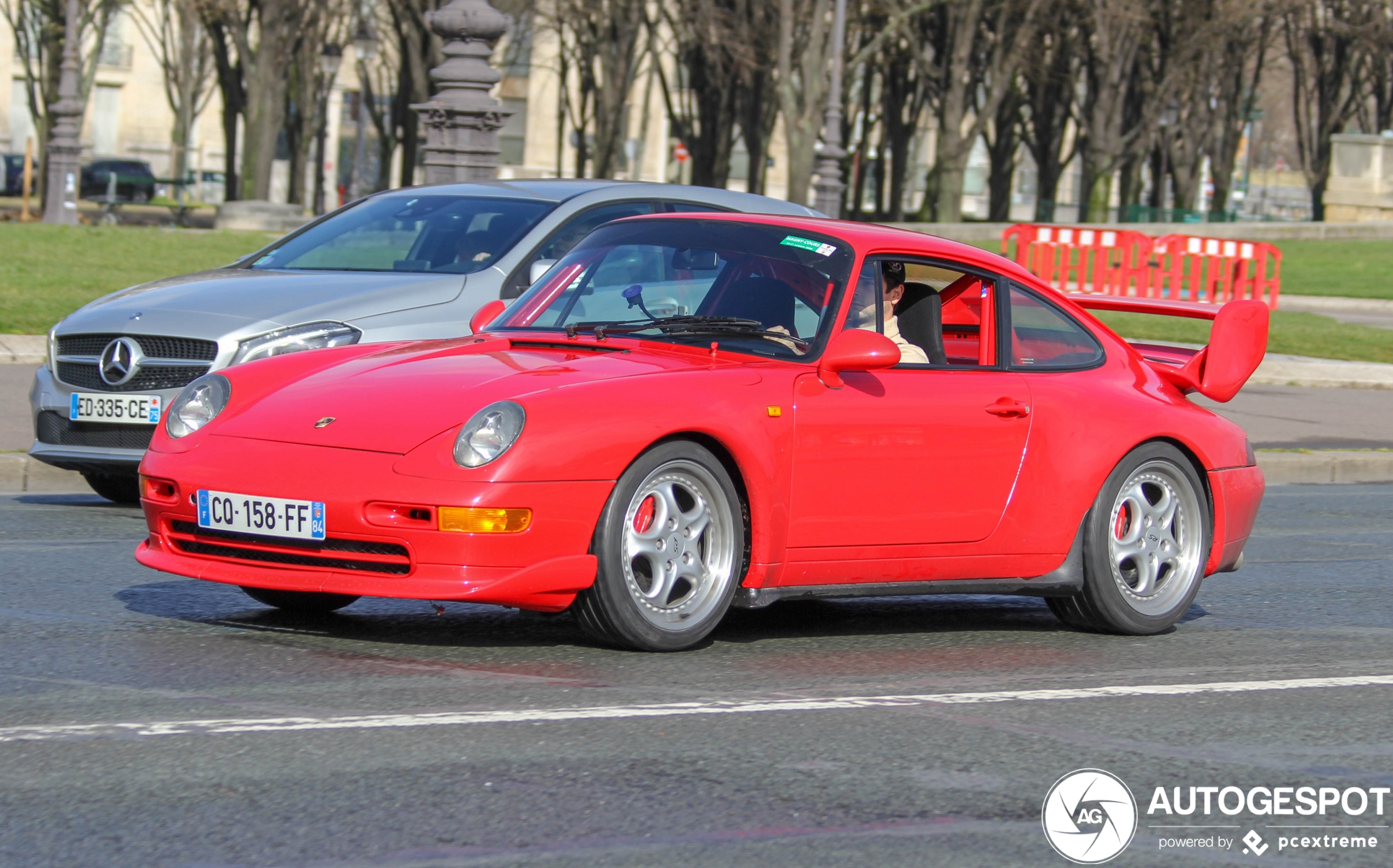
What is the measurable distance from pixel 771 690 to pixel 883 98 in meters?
51.6

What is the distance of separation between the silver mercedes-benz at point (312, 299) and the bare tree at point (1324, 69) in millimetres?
42792

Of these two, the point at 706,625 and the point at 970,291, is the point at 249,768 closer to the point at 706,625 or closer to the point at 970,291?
the point at 706,625

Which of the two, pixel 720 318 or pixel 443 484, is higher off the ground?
pixel 720 318

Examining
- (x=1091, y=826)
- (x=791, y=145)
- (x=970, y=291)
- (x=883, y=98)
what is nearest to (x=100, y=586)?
(x=970, y=291)

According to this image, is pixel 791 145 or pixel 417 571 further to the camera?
pixel 791 145

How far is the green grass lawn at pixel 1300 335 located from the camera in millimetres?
22188

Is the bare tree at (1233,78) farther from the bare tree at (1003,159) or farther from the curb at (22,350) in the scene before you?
the curb at (22,350)

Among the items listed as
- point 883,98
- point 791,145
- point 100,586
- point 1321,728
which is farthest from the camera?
point 883,98

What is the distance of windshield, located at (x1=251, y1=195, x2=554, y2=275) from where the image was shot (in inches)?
390

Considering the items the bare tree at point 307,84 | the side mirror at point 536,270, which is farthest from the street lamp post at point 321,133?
the side mirror at point 536,270

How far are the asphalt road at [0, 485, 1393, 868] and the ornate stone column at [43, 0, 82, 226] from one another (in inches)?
998

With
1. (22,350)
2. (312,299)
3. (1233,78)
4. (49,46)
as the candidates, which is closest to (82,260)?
(22,350)

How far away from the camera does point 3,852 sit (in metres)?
3.81

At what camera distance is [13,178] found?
63.7 m
